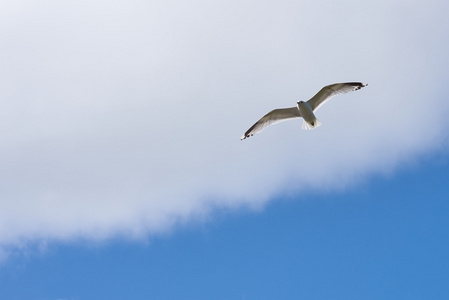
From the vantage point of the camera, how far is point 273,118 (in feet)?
106

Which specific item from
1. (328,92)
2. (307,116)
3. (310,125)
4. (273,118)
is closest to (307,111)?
(307,116)

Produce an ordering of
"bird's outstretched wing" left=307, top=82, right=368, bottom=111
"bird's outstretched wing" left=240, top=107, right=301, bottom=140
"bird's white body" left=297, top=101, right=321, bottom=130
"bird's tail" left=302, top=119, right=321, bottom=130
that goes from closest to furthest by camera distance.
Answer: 1. "bird's white body" left=297, top=101, right=321, bottom=130
2. "bird's tail" left=302, top=119, right=321, bottom=130
3. "bird's outstretched wing" left=307, top=82, right=368, bottom=111
4. "bird's outstretched wing" left=240, top=107, right=301, bottom=140

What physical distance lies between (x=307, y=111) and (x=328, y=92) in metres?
1.95

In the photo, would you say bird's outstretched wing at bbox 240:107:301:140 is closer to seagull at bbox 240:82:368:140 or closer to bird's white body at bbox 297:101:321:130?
seagull at bbox 240:82:368:140

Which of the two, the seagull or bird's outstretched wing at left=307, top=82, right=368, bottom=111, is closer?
the seagull

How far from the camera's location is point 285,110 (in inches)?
1253

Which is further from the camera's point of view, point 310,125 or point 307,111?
point 310,125

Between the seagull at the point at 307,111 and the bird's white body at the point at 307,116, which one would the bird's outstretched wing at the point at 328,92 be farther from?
the bird's white body at the point at 307,116

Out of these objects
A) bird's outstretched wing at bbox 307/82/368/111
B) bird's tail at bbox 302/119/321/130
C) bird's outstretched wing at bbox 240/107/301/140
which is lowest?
bird's tail at bbox 302/119/321/130

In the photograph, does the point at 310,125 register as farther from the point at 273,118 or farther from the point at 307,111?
the point at 273,118

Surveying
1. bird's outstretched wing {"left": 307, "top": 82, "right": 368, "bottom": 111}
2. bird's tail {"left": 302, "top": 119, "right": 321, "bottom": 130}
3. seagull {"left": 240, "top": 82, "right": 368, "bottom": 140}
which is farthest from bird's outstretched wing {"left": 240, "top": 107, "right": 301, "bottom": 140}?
bird's tail {"left": 302, "top": 119, "right": 321, "bottom": 130}

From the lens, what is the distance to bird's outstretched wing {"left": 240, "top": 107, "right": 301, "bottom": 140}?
3189 centimetres

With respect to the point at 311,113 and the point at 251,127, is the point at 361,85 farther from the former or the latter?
the point at 251,127

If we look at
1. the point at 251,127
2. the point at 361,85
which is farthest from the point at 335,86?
the point at 251,127
